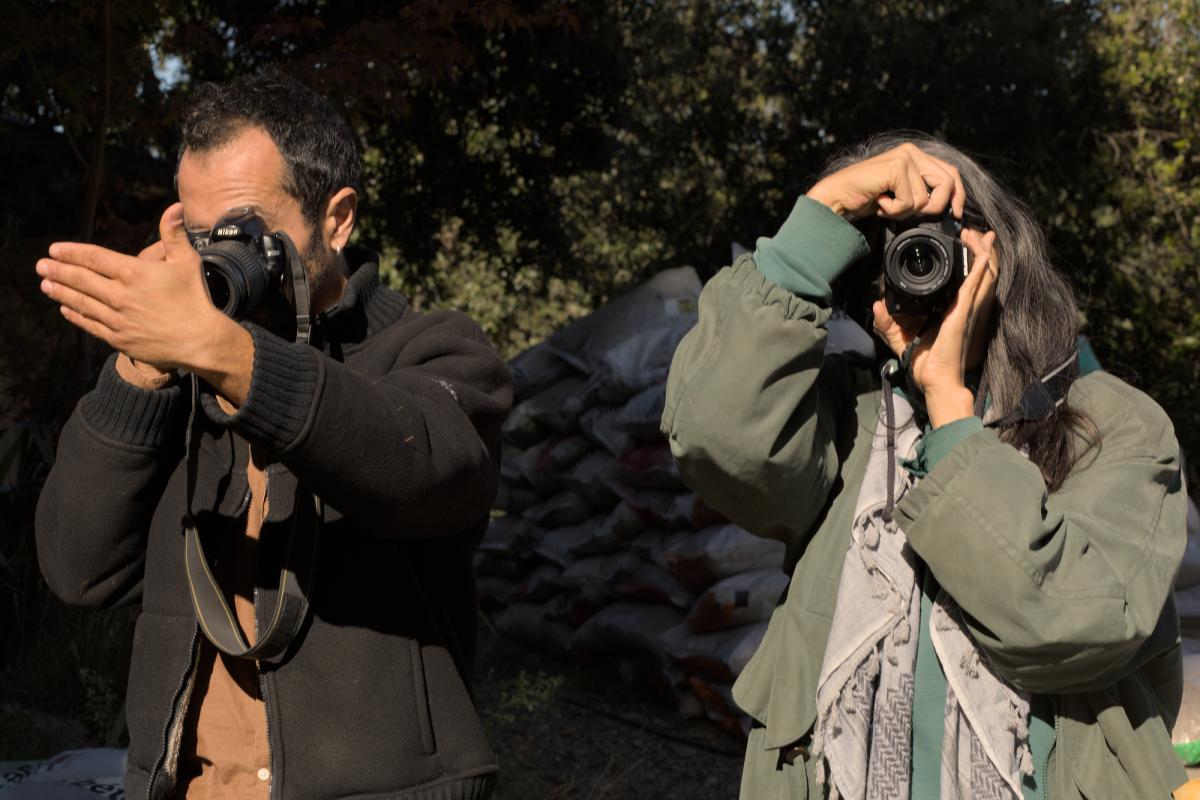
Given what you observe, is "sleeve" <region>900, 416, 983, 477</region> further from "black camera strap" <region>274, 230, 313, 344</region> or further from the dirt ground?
the dirt ground

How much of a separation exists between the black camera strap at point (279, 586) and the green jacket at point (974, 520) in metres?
0.48

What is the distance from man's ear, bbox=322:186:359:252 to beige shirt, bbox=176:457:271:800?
0.40m

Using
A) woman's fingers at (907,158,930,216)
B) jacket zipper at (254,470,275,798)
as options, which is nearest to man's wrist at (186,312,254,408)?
jacket zipper at (254,470,275,798)

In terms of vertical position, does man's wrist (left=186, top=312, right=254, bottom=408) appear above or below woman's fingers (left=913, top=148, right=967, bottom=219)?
below

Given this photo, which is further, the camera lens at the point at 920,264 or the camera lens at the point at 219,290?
the camera lens at the point at 920,264

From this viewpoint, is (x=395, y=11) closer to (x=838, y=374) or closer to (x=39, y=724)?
(x=39, y=724)

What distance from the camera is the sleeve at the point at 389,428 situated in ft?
4.58

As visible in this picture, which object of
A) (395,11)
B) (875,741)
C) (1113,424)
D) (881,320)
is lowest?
(875,741)

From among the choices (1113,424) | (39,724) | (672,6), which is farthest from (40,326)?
(672,6)

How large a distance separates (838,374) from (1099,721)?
56 centimetres

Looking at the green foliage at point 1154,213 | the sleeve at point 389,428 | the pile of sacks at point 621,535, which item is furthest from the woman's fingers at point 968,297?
the green foliage at point 1154,213

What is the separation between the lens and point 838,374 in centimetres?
181

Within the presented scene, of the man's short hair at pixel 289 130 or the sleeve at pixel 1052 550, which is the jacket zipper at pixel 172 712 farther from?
the sleeve at pixel 1052 550

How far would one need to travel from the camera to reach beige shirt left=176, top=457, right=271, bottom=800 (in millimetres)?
1634
